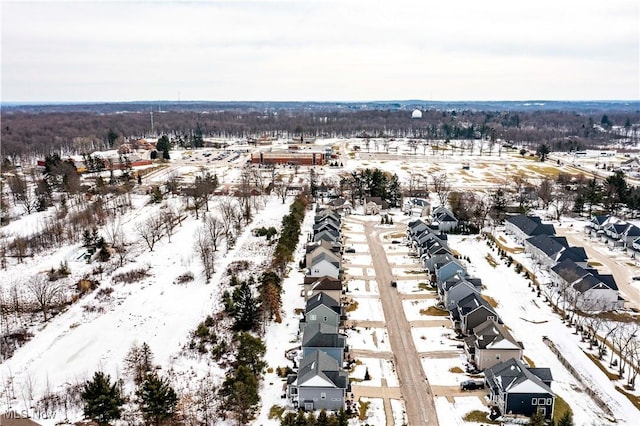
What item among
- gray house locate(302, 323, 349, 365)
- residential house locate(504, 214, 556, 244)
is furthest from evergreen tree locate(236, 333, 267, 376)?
residential house locate(504, 214, 556, 244)

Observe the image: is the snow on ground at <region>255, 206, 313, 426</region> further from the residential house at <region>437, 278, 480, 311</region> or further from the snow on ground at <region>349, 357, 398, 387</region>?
the residential house at <region>437, 278, 480, 311</region>

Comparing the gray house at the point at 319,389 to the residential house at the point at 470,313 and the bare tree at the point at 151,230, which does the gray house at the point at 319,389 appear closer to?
the residential house at the point at 470,313

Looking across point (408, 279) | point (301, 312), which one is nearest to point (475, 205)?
point (408, 279)

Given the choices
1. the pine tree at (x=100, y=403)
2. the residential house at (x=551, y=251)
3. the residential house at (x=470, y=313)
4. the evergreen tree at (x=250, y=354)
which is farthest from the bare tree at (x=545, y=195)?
the pine tree at (x=100, y=403)

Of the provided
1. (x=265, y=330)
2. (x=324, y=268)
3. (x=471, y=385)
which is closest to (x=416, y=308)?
(x=324, y=268)

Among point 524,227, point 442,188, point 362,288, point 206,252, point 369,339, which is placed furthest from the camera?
point 442,188

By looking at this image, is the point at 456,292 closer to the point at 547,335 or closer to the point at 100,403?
the point at 547,335
